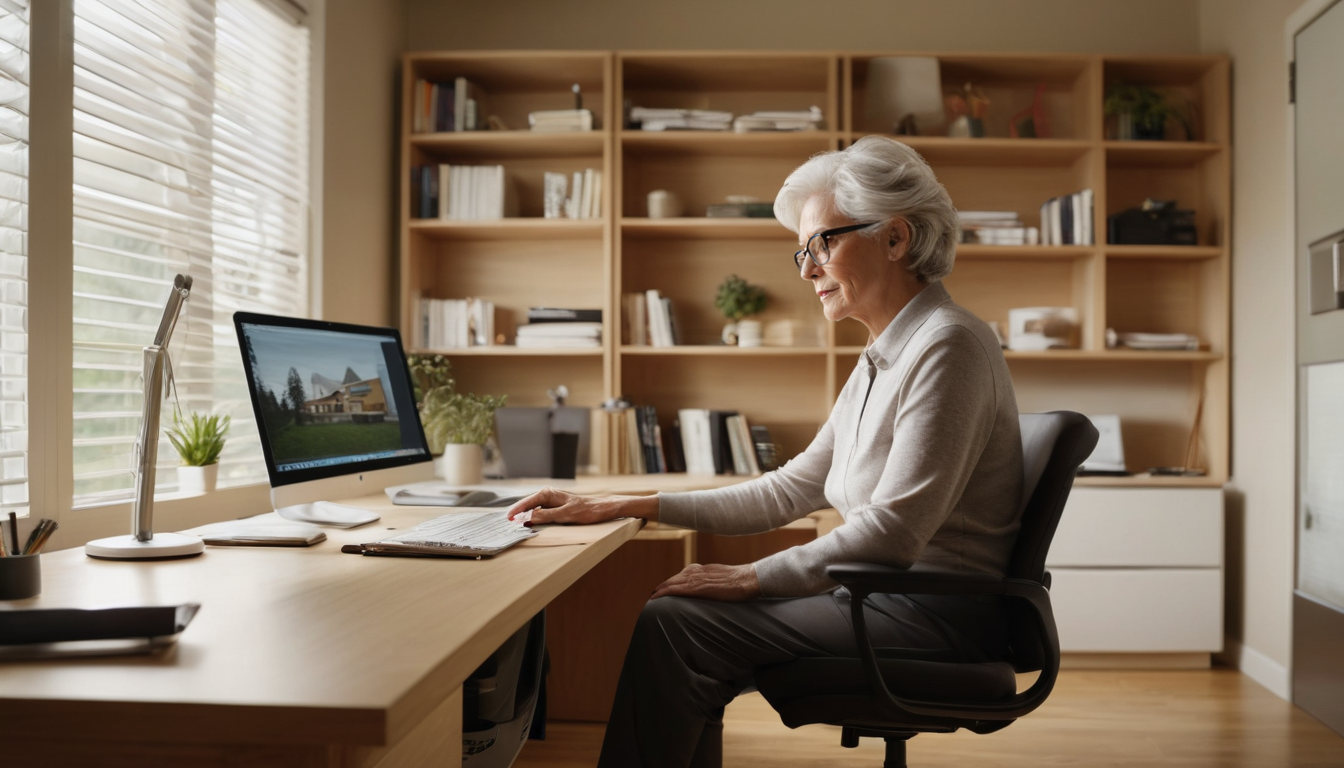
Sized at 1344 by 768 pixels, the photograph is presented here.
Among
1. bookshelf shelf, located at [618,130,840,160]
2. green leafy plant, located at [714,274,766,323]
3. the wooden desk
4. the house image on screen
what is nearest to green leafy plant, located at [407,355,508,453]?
the house image on screen

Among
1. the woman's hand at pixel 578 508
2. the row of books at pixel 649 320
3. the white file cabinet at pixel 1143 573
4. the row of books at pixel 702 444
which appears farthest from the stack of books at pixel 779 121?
the woman's hand at pixel 578 508

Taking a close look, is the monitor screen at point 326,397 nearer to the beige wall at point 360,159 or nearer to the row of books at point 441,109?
the beige wall at point 360,159

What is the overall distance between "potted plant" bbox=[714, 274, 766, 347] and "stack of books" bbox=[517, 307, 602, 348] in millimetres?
486

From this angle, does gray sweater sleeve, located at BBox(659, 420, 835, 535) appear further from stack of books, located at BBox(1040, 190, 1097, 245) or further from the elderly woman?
stack of books, located at BBox(1040, 190, 1097, 245)

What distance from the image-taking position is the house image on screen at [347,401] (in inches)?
72.0

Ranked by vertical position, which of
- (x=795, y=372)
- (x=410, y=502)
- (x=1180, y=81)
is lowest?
(x=410, y=502)

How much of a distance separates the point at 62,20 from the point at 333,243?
1.25m

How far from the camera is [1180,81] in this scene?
375 centimetres

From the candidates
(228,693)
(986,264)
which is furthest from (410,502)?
(986,264)

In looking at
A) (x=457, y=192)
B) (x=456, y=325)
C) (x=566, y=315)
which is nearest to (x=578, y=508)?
(x=566, y=315)

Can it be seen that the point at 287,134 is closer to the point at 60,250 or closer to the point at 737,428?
the point at 60,250

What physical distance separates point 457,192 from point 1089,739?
2.79m

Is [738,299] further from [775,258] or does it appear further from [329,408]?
[329,408]

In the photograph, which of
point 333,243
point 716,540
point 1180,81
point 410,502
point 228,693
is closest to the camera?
point 228,693
